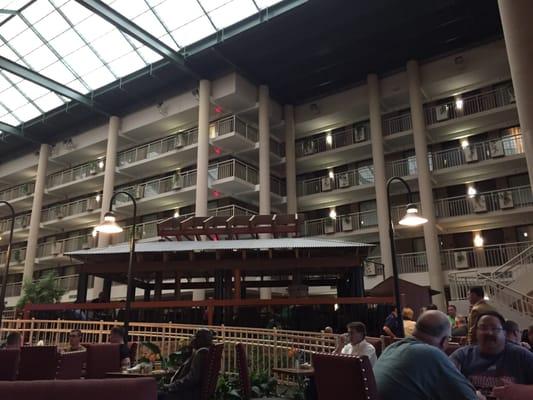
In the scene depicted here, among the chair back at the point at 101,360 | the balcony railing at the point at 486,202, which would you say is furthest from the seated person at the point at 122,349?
the balcony railing at the point at 486,202

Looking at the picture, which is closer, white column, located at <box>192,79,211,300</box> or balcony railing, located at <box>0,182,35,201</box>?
white column, located at <box>192,79,211,300</box>

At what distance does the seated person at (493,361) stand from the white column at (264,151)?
22267mm

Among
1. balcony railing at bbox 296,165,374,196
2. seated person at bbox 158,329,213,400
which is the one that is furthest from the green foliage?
seated person at bbox 158,329,213,400

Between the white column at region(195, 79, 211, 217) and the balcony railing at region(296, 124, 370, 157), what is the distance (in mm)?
6484

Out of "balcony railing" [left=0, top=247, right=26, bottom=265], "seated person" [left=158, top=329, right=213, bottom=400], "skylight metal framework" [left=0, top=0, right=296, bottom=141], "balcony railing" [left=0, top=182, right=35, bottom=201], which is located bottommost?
"seated person" [left=158, top=329, right=213, bottom=400]

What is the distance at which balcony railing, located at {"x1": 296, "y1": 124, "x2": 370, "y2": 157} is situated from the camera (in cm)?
2827

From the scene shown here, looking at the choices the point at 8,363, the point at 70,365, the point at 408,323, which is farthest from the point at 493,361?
the point at 408,323

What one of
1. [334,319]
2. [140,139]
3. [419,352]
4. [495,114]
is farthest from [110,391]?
[140,139]

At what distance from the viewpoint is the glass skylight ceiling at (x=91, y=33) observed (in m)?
23.5

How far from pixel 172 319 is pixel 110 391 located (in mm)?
13558

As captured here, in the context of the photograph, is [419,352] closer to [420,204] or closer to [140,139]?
[420,204]

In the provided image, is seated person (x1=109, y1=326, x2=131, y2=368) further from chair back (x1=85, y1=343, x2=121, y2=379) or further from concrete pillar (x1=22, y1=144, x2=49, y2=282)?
concrete pillar (x1=22, y1=144, x2=49, y2=282)

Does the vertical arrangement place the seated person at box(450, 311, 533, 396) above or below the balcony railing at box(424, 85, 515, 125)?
below

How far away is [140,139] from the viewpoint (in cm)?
3262
